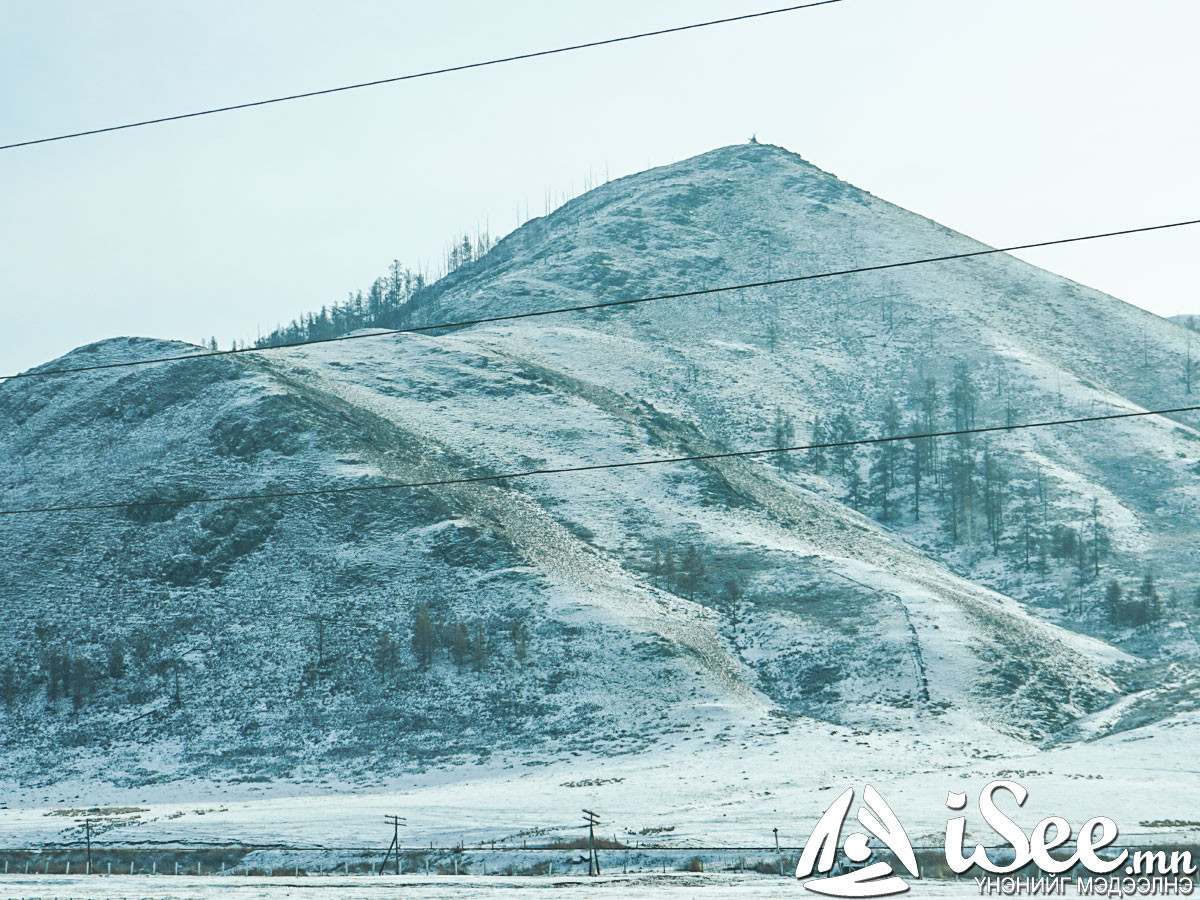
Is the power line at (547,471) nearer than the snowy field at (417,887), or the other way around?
the snowy field at (417,887)

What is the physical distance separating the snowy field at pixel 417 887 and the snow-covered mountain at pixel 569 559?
2882cm

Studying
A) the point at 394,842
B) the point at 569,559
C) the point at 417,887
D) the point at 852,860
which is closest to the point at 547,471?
the point at 417,887

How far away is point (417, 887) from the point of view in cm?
2866

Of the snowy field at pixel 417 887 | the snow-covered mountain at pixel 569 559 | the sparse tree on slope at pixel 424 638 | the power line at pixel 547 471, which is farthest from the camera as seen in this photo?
the sparse tree on slope at pixel 424 638

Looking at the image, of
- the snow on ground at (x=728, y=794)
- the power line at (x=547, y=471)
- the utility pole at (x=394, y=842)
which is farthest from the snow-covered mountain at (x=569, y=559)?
the utility pole at (x=394, y=842)

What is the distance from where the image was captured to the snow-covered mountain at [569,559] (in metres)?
67.1

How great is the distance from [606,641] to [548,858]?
35883 mm

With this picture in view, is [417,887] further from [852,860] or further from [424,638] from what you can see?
[424,638]

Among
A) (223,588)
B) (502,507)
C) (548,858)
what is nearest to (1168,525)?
(502,507)

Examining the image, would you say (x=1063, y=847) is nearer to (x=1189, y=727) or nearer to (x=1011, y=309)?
(x=1189, y=727)

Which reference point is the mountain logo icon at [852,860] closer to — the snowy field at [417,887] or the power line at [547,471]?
the snowy field at [417,887]

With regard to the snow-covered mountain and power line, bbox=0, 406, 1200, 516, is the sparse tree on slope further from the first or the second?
power line, bbox=0, 406, 1200, 516

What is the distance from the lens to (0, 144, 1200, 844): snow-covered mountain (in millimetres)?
67125

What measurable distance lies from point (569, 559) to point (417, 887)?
57505 millimetres
